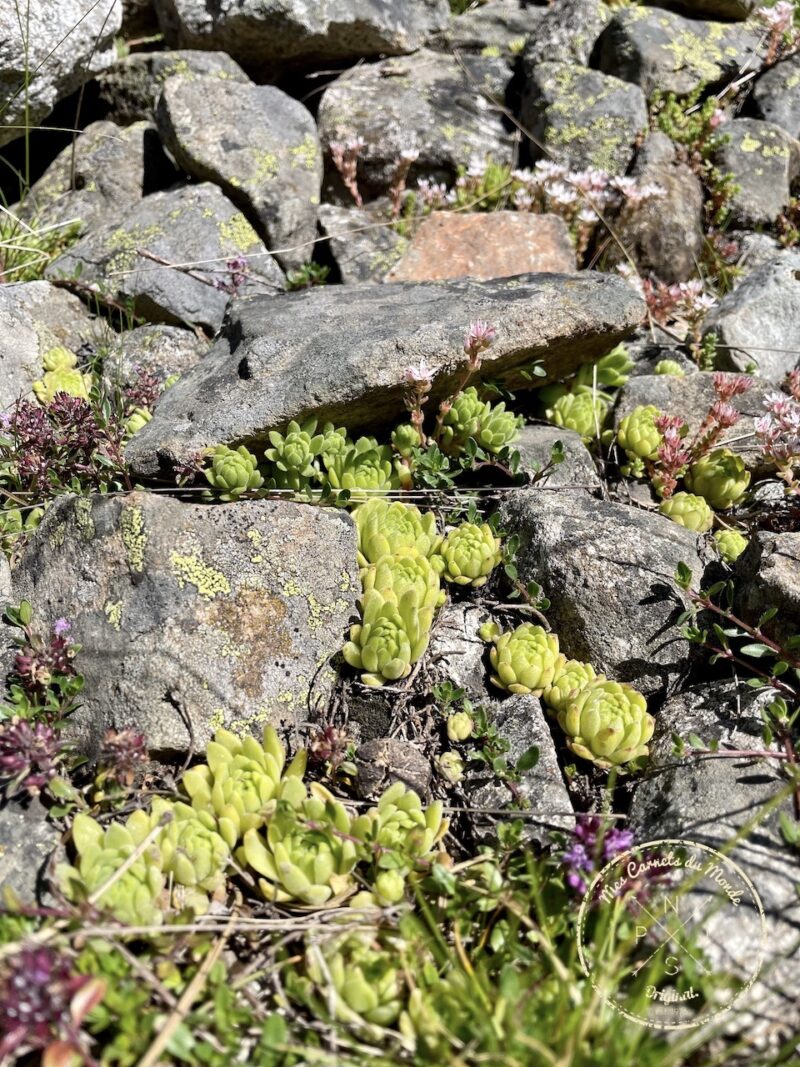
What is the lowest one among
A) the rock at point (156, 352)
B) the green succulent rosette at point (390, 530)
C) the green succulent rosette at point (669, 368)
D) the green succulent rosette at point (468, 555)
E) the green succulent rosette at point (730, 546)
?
the green succulent rosette at point (730, 546)

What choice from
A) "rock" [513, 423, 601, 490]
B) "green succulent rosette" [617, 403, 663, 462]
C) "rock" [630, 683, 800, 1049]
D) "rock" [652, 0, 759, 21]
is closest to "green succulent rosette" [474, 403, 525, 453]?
"rock" [513, 423, 601, 490]

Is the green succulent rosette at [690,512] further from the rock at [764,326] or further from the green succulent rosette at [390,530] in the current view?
the rock at [764,326]

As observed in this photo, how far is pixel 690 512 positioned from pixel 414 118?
427 centimetres

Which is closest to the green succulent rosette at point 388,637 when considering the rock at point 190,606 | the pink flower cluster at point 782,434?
the rock at point 190,606

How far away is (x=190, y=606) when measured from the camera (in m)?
3.38

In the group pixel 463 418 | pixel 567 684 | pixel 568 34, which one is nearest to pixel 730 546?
pixel 567 684

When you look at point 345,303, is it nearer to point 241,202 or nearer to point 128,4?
point 241,202

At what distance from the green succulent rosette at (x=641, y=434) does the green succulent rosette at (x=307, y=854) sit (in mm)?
2687

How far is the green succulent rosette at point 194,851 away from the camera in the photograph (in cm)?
272

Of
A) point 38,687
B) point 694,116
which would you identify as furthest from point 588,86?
point 38,687

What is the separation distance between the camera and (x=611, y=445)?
4711 mm

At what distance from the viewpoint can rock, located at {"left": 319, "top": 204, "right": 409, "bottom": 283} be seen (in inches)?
220

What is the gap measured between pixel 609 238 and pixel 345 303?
2640 millimetres

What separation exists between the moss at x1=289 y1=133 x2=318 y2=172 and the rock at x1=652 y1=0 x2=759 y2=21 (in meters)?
3.85
